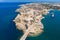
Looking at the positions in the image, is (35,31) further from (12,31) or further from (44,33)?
(12,31)

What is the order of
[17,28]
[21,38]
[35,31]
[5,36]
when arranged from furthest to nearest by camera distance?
[17,28]
[35,31]
[5,36]
[21,38]

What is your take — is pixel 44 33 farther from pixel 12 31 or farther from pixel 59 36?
pixel 12 31

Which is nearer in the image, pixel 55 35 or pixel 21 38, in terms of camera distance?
pixel 21 38

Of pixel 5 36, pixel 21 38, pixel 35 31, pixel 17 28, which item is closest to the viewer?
pixel 21 38

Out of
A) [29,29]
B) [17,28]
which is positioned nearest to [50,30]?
[29,29]

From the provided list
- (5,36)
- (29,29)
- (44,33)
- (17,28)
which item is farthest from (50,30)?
(5,36)

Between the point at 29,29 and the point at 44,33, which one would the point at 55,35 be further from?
the point at 29,29

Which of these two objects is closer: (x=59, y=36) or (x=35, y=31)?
(x=59, y=36)
